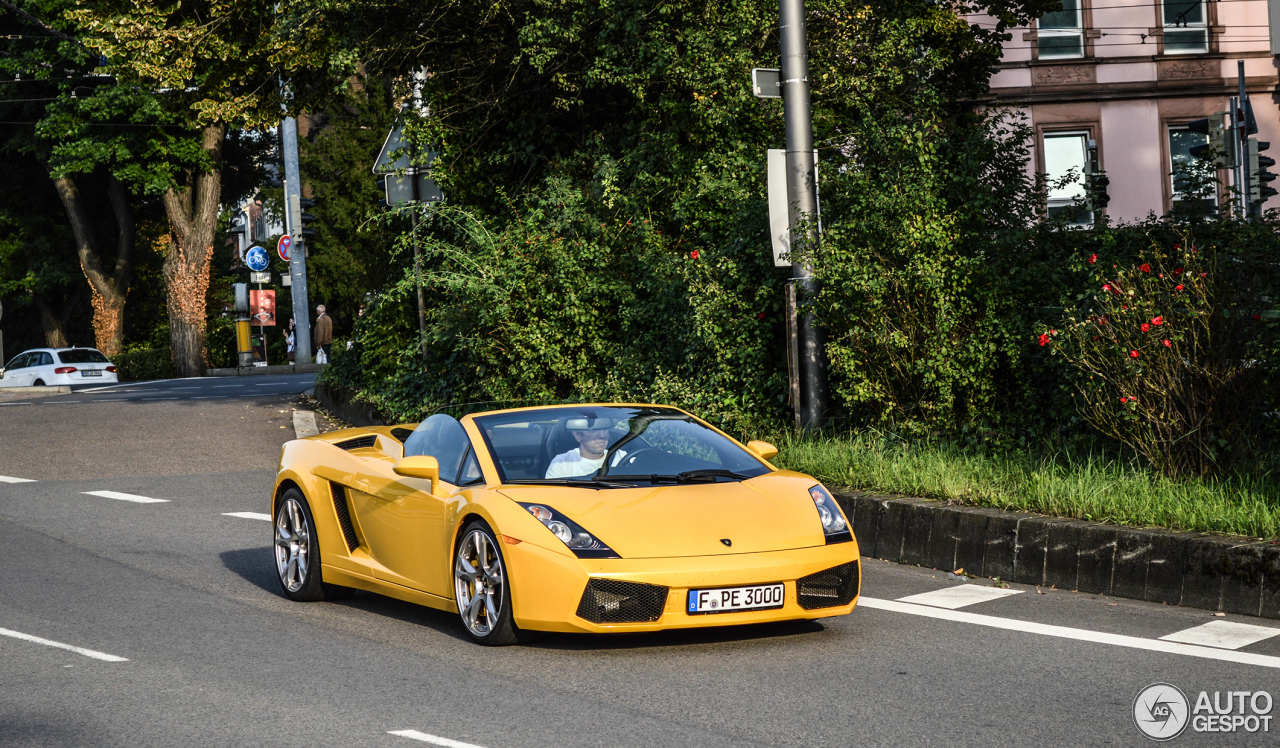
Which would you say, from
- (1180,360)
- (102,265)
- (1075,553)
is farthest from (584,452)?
(102,265)

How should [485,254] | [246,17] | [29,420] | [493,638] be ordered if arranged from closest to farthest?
[493,638]
[485,254]
[246,17]
[29,420]

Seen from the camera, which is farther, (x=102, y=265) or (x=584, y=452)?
(x=102, y=265)

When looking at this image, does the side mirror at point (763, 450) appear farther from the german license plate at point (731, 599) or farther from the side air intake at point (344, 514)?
the side air intake at point (344, 514)

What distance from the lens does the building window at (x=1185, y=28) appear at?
125 feet

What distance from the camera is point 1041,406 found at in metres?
10.8

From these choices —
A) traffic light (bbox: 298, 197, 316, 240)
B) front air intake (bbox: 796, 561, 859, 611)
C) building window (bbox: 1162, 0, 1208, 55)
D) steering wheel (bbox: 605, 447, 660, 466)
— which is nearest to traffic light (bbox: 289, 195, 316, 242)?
traffic light (bbox: 298, 197, 316, 240)

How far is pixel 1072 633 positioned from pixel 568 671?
7.77 feet

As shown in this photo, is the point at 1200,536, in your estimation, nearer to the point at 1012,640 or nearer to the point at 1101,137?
the point at 1012,640

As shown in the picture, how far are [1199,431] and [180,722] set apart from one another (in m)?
6.22

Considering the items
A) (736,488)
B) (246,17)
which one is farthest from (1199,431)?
(246,17)

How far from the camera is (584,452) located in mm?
7375

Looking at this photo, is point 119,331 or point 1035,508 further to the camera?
point 119,331

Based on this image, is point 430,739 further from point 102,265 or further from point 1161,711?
point 102,265

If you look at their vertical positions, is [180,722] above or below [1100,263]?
below
